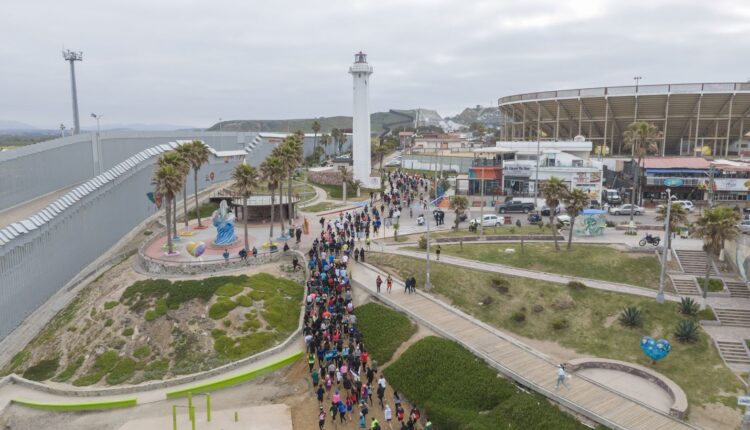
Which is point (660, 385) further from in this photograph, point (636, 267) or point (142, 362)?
point (142, 362)

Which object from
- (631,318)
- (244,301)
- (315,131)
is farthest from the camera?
(315,131)

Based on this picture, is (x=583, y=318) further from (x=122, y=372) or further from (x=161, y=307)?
(x=122, y=372)

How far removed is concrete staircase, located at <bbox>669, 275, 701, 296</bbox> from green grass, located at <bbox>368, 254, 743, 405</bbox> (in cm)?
225

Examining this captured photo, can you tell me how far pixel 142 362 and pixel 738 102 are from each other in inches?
3663

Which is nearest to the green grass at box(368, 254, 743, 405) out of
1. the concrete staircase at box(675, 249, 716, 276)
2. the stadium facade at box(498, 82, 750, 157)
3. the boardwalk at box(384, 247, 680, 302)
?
the boardwalk at box(384, 247, 680, 302)

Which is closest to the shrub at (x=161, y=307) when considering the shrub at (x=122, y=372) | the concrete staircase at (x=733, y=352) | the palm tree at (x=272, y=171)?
the shrub at (x=122, y=372)

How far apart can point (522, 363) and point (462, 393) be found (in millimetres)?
3725

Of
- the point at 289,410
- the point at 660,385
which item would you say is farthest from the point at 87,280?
the point at 660,385

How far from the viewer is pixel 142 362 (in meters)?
29.5

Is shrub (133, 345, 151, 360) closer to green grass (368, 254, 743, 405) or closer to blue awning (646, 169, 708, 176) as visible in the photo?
green grass (368, 254, 743, 405)

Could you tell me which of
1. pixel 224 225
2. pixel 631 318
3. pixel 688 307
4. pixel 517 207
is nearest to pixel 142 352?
pixel 224 225

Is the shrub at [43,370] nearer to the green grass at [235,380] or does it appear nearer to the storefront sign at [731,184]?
the green grass at [235,380]

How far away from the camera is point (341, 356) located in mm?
27016

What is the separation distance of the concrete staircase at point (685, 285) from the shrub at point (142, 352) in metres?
32.4
